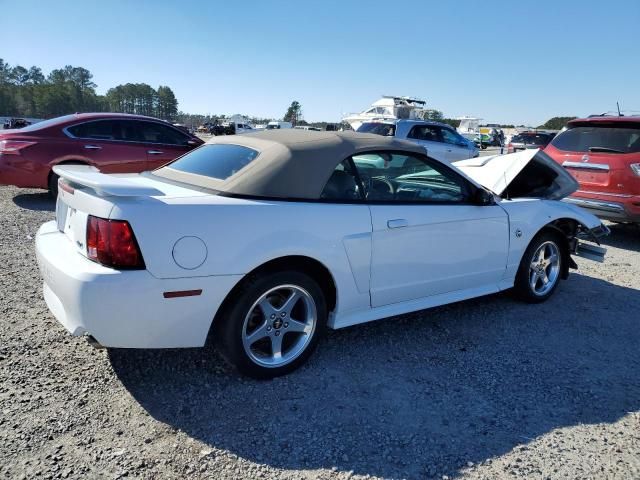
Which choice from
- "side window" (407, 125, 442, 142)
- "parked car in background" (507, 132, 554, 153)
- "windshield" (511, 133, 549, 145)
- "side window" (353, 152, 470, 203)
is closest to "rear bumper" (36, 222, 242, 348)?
"side window" (353, 152, 470, 203)

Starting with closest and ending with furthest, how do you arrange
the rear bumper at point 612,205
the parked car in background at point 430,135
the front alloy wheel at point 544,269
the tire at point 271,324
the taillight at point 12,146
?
the tire at point 271,324, the front alloy wheel at point 544,269, the rear bumper at point 612,205, the taillight at point 12,146, the parked car in background at point 430,135

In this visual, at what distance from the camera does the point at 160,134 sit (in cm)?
845

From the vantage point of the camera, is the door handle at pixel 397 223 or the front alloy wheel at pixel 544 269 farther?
the front alloy wheel at pixel 544 269

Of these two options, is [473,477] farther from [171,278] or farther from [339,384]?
[171,278]

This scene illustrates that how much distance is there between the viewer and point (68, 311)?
2.51 m

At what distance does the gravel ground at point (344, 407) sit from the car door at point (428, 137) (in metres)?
9.62

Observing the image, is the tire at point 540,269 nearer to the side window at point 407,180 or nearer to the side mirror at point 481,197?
the side mirror at point 481,197

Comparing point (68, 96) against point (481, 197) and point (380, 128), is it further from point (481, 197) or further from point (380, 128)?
point (481, 197)

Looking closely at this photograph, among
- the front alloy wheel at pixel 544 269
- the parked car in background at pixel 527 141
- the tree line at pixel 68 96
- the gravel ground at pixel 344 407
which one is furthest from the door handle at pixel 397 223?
the tree line at pixel 68 96

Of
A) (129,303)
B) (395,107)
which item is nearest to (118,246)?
(129,303)

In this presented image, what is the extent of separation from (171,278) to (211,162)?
3.81 feet

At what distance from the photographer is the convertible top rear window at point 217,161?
3.11 meters

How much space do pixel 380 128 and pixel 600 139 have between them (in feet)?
23.4

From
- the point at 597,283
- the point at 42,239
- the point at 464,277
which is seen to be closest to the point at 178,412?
the point at 42,239
